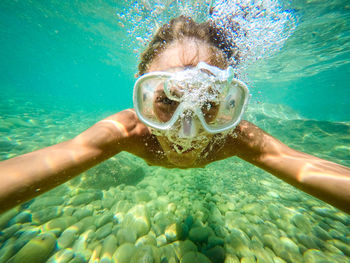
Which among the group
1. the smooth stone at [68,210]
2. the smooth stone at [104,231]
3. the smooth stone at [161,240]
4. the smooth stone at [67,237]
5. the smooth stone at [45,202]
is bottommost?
the smooth stone at [161,240]

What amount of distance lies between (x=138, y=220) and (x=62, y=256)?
1.05 m

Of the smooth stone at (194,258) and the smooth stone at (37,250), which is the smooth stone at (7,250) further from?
the smooth stone at (194,258)

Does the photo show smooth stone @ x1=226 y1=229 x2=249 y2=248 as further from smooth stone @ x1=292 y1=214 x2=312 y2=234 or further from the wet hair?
the wet hair

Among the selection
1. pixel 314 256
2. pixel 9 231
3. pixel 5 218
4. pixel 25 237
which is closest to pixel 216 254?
pixel 314 256

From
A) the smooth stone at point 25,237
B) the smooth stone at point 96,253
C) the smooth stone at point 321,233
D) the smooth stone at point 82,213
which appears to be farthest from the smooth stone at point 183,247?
the smooth stone at point 321,233

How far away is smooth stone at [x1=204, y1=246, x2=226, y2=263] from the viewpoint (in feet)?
6.67

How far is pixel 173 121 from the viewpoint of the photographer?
6.44 feet

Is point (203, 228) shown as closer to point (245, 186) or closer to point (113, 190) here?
point (113, 190)

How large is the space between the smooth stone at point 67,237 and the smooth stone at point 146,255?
100 cm

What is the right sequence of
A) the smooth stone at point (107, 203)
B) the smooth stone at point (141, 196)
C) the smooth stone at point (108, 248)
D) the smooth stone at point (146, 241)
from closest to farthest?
the smooth stone at point (108, 248) < the smooth stone at point (146, 241) < the smooth stone at point (107, 203) < the smooth stone at point (141, 196)

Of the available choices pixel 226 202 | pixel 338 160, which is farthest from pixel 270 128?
pixel 226 202

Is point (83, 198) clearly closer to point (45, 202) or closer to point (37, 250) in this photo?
point (45, 202)

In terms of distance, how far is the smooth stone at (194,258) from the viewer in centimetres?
197

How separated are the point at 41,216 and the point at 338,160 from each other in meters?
9.68
